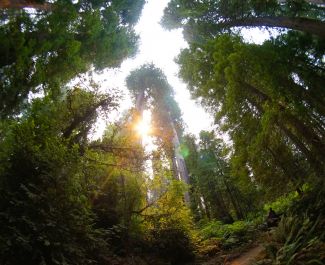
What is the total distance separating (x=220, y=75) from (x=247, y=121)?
173 cm

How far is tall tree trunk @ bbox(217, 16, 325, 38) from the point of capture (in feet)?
31.7

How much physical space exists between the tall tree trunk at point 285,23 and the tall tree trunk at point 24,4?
236 inches

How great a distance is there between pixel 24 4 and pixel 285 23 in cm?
802

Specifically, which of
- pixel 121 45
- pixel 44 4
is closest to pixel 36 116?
pixel 44 4

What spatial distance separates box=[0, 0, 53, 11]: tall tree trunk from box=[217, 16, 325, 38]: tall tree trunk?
19.7 ft

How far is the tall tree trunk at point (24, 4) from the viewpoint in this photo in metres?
7.81

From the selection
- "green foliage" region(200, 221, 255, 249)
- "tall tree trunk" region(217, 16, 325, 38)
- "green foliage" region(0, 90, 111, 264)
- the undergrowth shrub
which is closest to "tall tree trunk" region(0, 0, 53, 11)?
"green foliage" region(0, 90, 111, 264)

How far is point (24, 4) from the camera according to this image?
27.5ft

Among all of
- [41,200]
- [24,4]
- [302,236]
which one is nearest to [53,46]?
[24,4]

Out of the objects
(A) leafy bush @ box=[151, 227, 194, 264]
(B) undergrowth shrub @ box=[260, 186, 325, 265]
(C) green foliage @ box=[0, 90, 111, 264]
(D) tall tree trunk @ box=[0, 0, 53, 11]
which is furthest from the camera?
(A) leafy bush @ box=[151, 227, 194, 264]

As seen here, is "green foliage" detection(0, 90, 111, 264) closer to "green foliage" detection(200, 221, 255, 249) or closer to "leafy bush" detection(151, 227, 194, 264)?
"leafy bush" detection(151, 227, 194, 264)

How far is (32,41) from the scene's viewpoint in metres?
7.03

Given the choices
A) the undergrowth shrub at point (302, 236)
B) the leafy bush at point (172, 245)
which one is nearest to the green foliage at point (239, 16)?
the undergrowth shrub at point (302, 236)

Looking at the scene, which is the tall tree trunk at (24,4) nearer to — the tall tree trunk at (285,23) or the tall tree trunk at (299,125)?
the tall tree trunk at (285,23)
